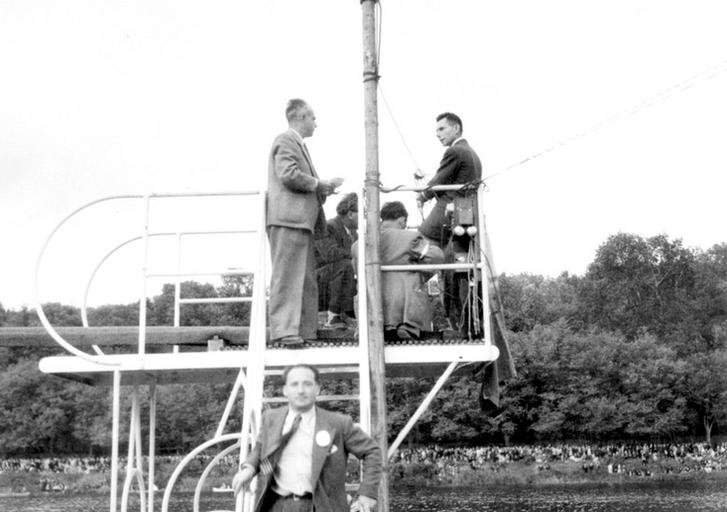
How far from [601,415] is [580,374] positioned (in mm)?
3614

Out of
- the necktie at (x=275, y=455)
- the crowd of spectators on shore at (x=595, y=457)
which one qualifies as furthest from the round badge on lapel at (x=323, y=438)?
the crowd of spectators on shore at (x=595, y=457)

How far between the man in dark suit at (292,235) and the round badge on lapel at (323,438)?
6.40 ft

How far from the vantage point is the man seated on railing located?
7.72 metres

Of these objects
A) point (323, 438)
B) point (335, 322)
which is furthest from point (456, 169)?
point (323, 438)

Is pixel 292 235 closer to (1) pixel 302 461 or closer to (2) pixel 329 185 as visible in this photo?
(2) pixel 329 185

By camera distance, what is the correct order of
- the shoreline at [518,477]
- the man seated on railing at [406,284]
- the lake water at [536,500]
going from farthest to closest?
the shoreline at [518,477] → the lake water at [536,500] → the man seated on railing at [406,284]

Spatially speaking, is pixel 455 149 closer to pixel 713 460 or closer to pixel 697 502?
pixel 697 502

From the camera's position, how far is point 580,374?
211 feet

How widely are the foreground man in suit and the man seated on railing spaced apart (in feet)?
7.77

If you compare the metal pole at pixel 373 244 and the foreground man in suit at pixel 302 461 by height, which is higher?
the metal pole at pixel 373 244

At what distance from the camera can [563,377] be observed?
63.8 metres

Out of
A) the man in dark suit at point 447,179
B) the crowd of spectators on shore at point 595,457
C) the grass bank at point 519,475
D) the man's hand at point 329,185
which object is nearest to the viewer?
the man's hand at point 329,185

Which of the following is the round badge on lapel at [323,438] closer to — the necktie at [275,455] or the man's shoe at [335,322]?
the necktie at [275,455]

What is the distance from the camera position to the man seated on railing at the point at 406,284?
7723mm
